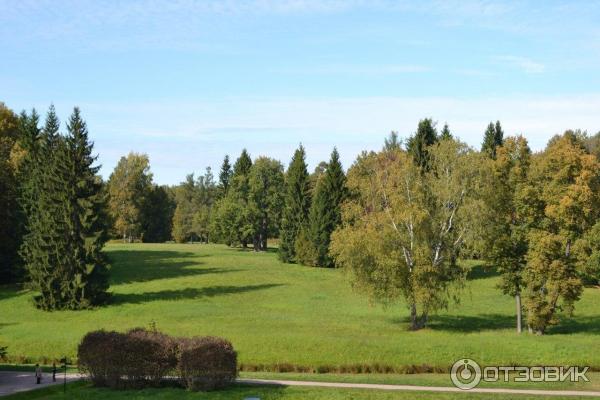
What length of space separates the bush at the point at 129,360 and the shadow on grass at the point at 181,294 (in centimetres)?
2717

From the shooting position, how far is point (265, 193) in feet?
325

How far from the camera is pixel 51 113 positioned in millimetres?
69250

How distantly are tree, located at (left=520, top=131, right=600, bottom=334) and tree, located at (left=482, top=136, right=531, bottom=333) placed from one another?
0.88 meters

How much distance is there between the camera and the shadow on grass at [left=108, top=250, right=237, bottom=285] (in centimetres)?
6481

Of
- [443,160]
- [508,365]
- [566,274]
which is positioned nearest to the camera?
[508,365]

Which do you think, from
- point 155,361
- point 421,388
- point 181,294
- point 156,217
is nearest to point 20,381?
point 155,361

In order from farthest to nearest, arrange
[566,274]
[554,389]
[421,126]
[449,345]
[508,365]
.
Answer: [421,126]
[566,274]
[449,345]
[508,365]
[554,389]

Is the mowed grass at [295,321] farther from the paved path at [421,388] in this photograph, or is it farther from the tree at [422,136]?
the tree at [422,136]

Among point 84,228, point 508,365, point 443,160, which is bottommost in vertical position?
point 508,365

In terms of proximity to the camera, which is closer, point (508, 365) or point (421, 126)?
point (508, 365)

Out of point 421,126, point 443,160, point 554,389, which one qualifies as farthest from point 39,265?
point 421,126

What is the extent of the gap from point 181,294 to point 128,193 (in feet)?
205

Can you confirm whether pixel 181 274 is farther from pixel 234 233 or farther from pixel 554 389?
pixel 554 389

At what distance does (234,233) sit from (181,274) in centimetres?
3158
